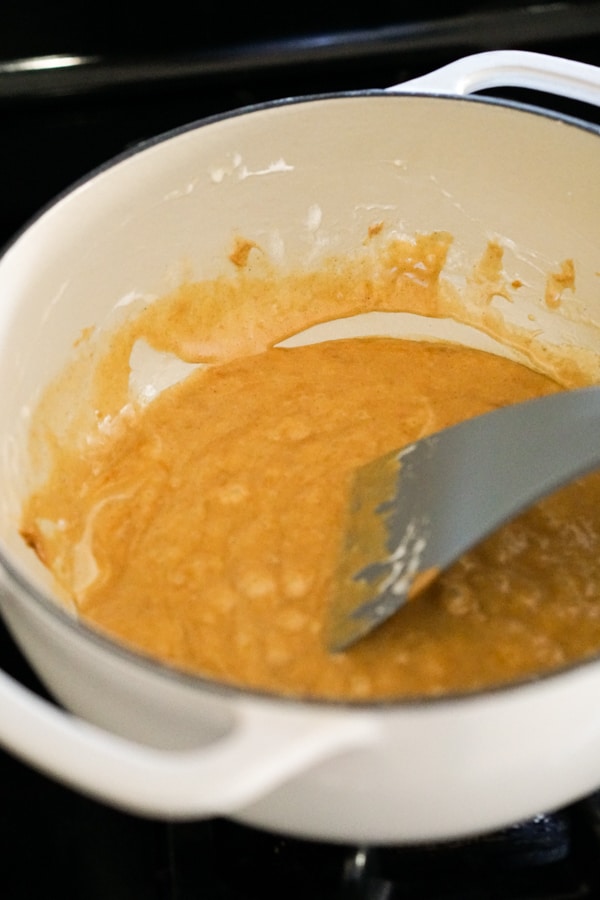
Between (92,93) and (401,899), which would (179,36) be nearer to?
(92,93)

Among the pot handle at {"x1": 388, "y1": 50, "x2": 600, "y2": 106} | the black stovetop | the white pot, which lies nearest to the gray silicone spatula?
the white pot

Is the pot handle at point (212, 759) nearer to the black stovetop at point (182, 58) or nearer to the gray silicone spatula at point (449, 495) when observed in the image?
the gray silicone spatula at point (449, 495)

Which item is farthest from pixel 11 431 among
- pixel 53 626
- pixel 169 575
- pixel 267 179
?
pixel 267 179

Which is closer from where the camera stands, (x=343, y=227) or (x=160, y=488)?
(x=160, y=488)

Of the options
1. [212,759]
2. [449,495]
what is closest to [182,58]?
[449,495]

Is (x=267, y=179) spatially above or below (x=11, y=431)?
above
